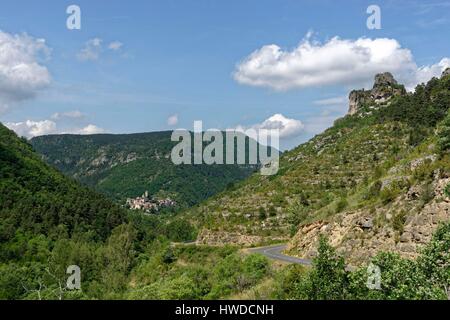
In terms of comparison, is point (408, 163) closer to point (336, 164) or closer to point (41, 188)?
point (336, 164)

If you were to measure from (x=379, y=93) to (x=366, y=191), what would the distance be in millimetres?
95911

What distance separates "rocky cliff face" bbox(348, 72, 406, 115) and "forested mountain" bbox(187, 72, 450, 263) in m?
0.34

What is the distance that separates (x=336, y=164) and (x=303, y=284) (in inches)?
2585

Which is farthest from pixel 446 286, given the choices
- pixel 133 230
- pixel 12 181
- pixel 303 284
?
pixel 12 181

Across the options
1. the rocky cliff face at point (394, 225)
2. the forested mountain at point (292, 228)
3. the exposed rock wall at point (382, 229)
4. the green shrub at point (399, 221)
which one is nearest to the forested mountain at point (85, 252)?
the forested mountain at point (292, 228)

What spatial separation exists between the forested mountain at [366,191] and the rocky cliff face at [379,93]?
0.34m

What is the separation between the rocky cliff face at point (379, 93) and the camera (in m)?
130

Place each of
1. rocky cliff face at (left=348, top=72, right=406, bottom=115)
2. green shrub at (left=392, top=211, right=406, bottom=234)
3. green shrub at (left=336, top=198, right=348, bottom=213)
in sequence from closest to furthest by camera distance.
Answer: green shrub at (left=392, top=211, right=406, bottom=234), green shrub at (left=336, top=198, right=348, bottom=213), rocky cliff face at (left=348, top=72, right=406, bottom=115)

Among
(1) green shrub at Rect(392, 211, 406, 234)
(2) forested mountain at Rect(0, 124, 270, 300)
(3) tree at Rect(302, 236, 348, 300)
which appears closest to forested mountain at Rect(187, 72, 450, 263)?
(1) green shrub at Rect(392, 211, 406, 234)

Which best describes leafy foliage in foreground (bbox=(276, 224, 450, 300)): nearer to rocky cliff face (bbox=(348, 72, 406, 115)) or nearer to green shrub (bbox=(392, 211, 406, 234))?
green shrub (bbox=(392, 211, 406, 234))

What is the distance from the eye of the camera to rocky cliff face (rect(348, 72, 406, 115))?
130m

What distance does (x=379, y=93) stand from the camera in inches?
5281

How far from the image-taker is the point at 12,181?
134 m

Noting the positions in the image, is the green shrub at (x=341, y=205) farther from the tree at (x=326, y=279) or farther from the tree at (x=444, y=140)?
the tree at (x=326, y=279)
